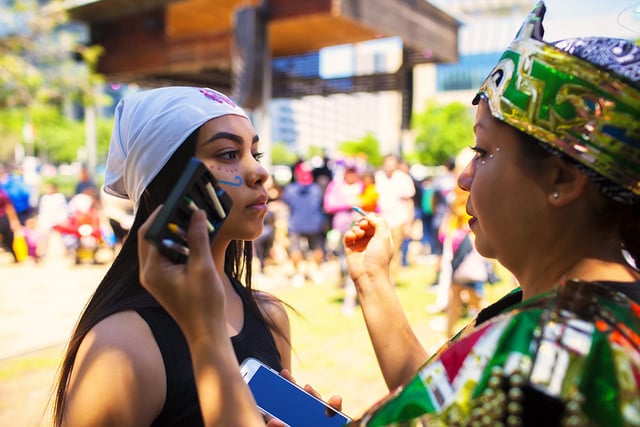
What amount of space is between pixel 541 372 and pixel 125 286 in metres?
1.21

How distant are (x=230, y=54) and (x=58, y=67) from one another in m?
4.58

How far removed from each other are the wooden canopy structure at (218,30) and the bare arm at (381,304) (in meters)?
12.3

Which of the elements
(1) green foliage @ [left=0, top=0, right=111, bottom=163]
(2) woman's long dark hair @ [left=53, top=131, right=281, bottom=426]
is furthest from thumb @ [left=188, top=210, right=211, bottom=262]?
(1) green foliage @ [left=0, top=0, right=111, bottom=163]

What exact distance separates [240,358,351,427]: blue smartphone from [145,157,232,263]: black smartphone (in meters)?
0.47

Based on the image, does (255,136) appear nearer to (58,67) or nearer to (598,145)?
(598,145)

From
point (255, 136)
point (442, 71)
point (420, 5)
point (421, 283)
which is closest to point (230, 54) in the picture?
point (420, 5)

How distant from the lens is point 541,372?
2.94 feet

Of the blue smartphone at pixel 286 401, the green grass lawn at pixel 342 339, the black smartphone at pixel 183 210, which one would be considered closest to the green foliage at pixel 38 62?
the green grass lawn at pixel 342 339

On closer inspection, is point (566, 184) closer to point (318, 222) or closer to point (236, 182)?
point (236, 182)

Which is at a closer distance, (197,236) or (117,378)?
(197,236)

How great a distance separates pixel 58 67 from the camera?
45.8ft

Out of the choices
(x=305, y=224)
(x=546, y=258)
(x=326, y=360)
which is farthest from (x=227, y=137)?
(x=305, y=224)

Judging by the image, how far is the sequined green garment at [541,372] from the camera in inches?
34.2

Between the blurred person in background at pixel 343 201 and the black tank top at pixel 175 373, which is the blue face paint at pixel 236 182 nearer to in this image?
the black tank top at pixel 175 373
